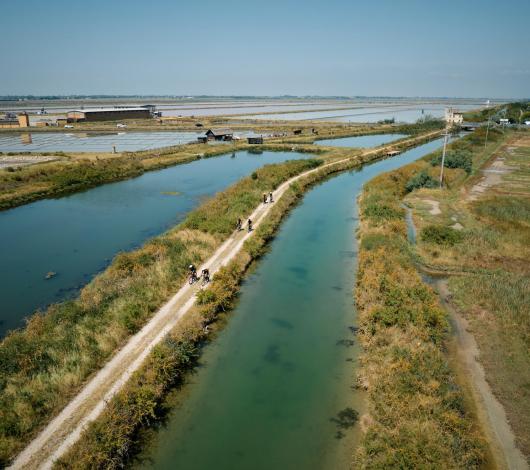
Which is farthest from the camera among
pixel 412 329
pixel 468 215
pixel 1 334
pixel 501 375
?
pixel 468 215

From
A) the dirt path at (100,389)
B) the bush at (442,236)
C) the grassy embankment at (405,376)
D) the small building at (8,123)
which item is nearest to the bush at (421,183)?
the bush at (442,236)

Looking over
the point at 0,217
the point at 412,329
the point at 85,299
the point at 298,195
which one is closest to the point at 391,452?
the point at 412,329

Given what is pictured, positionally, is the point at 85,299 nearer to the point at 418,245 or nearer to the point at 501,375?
the point at 501,375

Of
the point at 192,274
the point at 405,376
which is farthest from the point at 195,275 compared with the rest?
the point at 405,376

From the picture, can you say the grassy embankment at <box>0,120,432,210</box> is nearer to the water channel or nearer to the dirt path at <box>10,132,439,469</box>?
the water channel

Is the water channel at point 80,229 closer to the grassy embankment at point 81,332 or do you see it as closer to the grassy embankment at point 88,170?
the grassy embankment at point 88,170

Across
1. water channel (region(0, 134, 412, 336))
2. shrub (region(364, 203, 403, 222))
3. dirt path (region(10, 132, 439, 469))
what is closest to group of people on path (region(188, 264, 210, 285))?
dirt path (region(10, 132, 439, 469))
